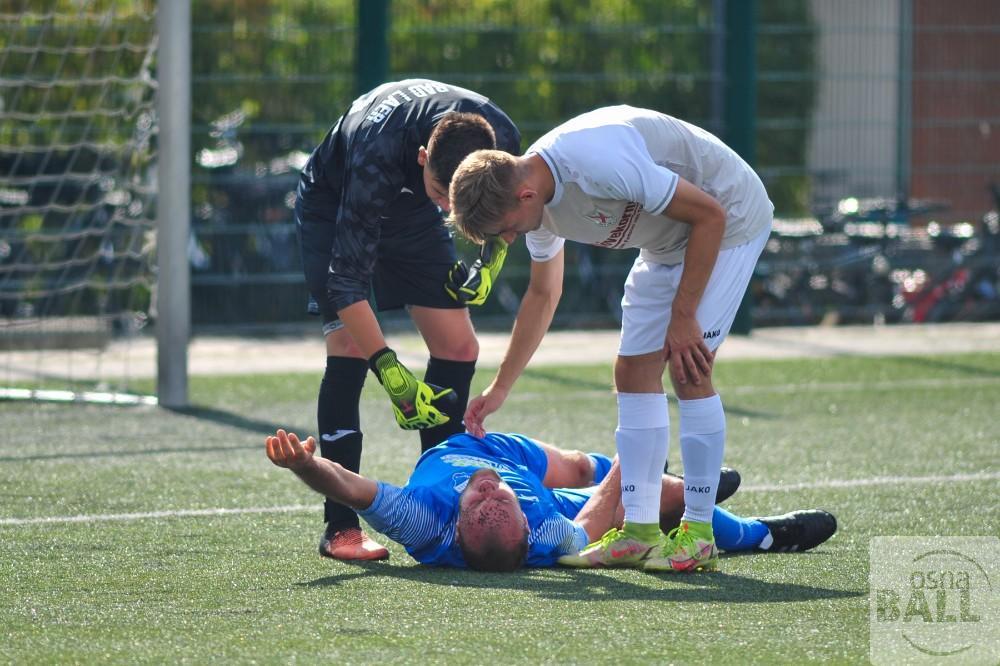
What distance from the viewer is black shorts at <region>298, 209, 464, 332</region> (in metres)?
4.96

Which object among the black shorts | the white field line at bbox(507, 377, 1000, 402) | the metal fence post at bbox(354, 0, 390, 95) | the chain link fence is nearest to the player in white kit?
the black shorts

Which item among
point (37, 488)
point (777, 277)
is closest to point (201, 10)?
point (777, 277)

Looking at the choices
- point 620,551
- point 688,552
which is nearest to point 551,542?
point 620,551

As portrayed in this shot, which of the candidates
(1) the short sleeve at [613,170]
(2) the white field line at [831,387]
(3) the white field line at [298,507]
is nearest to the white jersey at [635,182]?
(1) the short sleeve at [613,170]

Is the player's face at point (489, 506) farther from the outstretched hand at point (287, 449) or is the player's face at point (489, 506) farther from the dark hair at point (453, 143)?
A: the dark hair at point (453, 143)

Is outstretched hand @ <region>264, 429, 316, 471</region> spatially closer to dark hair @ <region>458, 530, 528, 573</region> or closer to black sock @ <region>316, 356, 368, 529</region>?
dark hair @ <region>458, 530, 528, 573</region>

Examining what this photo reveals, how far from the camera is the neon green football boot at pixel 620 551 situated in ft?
15.2

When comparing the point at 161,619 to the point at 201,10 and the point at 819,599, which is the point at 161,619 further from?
the point at 201,10

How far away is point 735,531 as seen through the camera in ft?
16.0

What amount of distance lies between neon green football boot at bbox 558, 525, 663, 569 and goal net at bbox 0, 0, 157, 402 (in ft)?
15.7

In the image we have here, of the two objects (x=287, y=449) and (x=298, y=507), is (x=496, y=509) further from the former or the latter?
(x=298, y=507)

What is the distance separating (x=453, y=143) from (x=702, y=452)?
3.96ft

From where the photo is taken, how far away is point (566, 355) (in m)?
10.8

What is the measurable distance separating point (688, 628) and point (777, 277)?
355 inches
